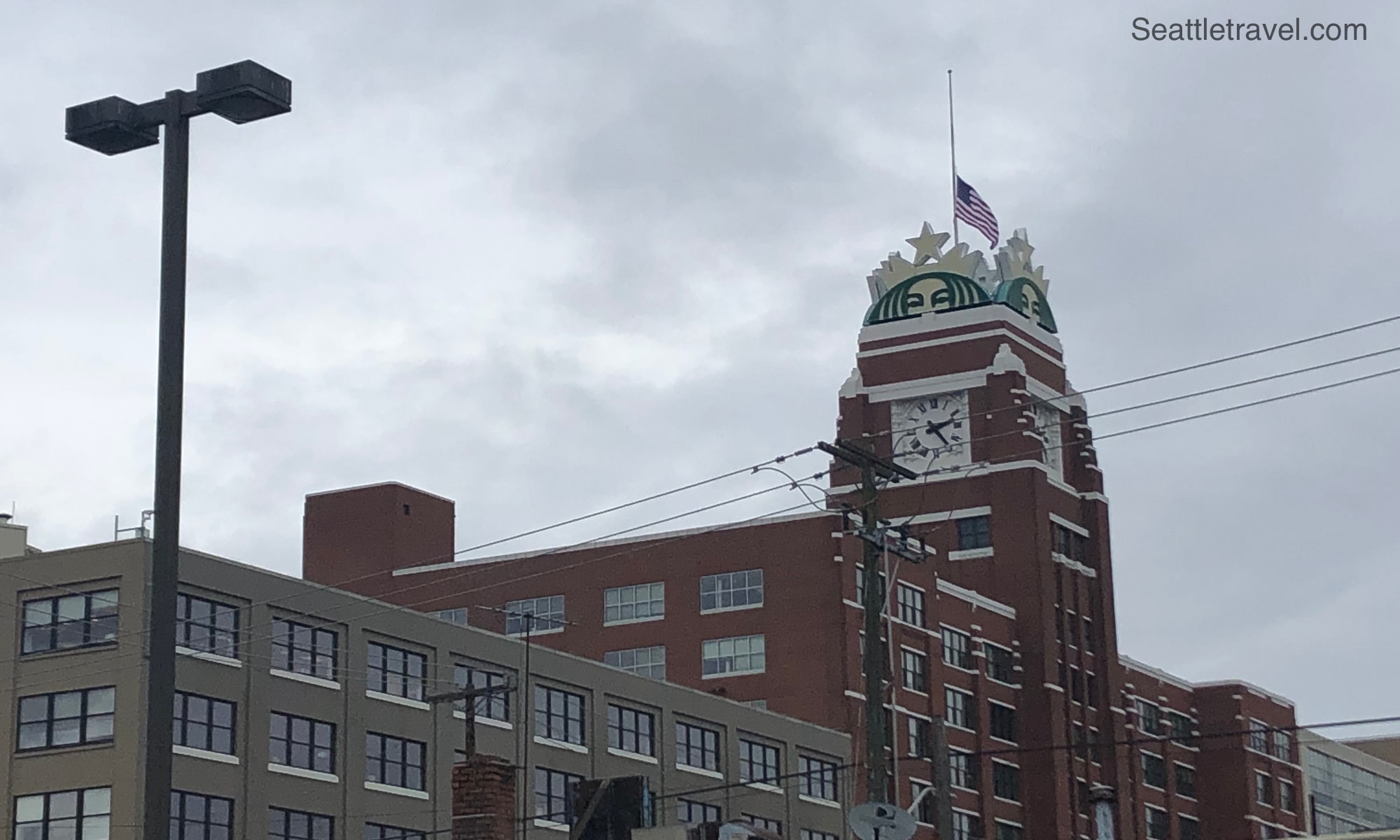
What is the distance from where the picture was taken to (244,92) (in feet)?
55.5

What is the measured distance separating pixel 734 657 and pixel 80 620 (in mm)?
40097

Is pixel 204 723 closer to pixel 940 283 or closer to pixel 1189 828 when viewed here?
pixel 940 283

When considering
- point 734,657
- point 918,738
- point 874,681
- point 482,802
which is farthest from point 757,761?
point 482,802

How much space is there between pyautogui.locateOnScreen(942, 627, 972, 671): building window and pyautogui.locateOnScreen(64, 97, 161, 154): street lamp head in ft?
280

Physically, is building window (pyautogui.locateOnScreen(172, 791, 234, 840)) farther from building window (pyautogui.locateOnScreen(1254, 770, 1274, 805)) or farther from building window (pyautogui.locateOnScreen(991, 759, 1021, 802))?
building window (pyautogui.locateOnScreen(1254, 770, 1274, 805))

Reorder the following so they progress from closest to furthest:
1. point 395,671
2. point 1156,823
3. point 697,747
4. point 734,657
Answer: point 395,671, point 697,747, point 734,657, point 1156,823

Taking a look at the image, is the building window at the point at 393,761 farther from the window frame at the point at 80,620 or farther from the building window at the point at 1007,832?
the building window at the point at 1007,832

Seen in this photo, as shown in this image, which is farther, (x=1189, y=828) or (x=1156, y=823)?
(x=1189, y=828)

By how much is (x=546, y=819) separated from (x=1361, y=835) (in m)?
42.0

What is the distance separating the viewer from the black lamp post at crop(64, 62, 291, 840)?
52.6 feet

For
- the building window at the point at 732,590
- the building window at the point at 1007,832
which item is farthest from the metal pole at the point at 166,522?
the building window at the point at 1007,832

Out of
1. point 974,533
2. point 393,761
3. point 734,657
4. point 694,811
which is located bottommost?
point 694,811

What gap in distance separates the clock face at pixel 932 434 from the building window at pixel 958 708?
1368 centimetres

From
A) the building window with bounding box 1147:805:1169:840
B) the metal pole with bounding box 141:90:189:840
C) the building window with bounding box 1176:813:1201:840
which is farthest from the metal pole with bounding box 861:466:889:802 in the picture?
the building window with bounding box 1176:813:1201:840
